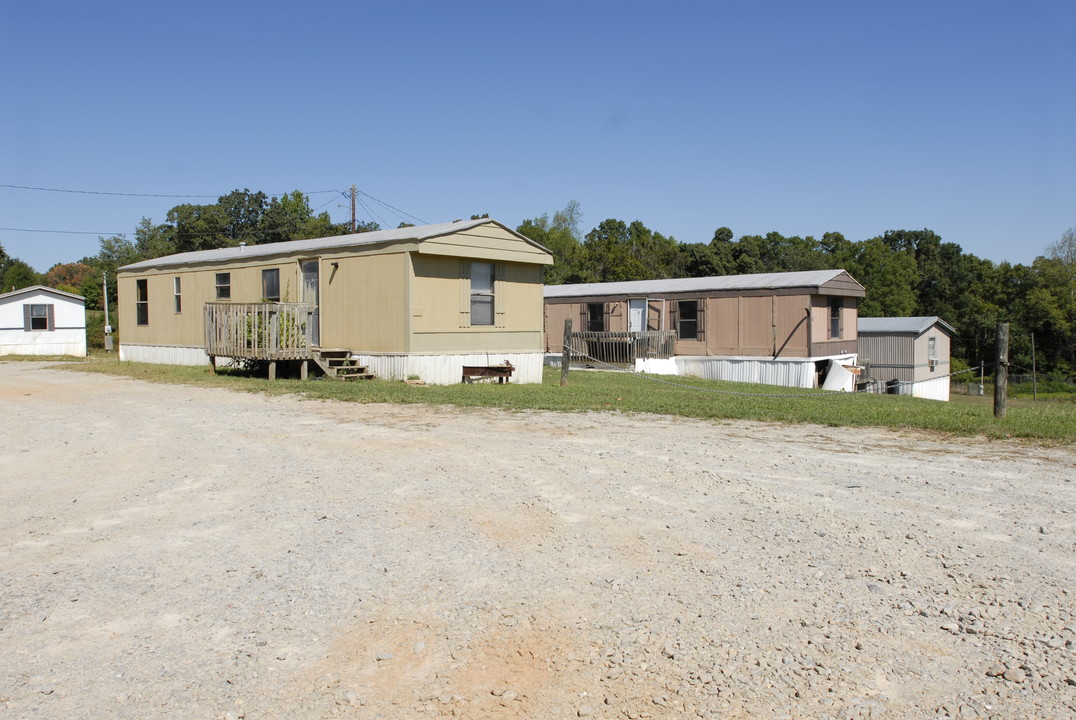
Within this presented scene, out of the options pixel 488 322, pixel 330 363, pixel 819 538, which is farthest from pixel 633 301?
pixel 819 538

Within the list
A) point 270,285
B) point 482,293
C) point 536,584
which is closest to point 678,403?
point 482,293

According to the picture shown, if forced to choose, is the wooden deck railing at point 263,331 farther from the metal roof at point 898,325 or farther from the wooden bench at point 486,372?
the metal roof at point 898,325

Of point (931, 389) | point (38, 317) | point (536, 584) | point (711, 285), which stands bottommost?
point (931, 389)

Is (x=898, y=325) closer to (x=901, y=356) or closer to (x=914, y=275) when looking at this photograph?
(x=901, y=356)

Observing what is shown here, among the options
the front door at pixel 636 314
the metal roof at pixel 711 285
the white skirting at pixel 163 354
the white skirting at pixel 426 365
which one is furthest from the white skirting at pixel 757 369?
the white skirting at pixel 163 354

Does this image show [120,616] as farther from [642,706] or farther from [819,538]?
[819,538]

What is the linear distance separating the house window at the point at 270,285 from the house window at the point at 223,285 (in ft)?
4.91

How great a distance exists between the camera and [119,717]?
3.19m

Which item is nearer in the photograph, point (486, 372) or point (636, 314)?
point (486, 372)

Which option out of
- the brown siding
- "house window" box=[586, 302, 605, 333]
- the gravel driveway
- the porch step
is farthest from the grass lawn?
"house window" box=[586, 302, 605, 333]

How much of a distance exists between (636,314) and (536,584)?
22941 mm

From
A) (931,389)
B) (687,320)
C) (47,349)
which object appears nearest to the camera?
(687,320)

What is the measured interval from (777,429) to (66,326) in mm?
26750

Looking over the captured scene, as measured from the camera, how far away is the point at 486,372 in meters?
17.2
